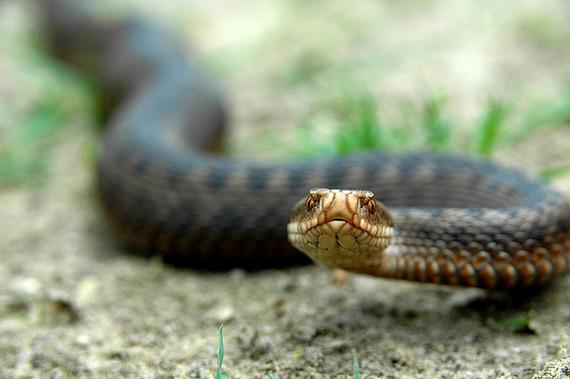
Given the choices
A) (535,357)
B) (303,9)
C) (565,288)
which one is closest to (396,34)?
(303,9)

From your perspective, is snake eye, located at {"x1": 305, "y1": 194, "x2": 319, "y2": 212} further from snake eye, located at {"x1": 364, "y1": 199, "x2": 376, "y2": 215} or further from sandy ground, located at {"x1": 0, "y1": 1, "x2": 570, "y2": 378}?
sandy ground, located at {"x1": 0, "y1": 1, "x2": 570, "y2": 378}

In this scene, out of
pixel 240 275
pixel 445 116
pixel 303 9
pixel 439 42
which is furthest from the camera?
pixel 303 9

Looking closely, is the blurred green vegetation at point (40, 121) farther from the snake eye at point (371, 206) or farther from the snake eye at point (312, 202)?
the snake eye at point (371, 206)

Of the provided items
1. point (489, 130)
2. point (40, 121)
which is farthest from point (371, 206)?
point (40, 121)

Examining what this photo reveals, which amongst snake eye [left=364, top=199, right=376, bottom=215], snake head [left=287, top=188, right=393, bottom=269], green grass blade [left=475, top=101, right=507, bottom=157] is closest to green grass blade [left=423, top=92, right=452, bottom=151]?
green grass blade [left=475, top=101, right=507, bottom=157]

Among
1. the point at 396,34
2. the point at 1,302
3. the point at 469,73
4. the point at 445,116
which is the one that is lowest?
the point at 1,302

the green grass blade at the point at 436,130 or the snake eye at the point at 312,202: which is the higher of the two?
the green grass blade at the point at 436,130

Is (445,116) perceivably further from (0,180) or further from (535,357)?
(0,180)

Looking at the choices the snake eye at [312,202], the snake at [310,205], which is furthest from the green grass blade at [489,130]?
the snake eye at [312,202]
